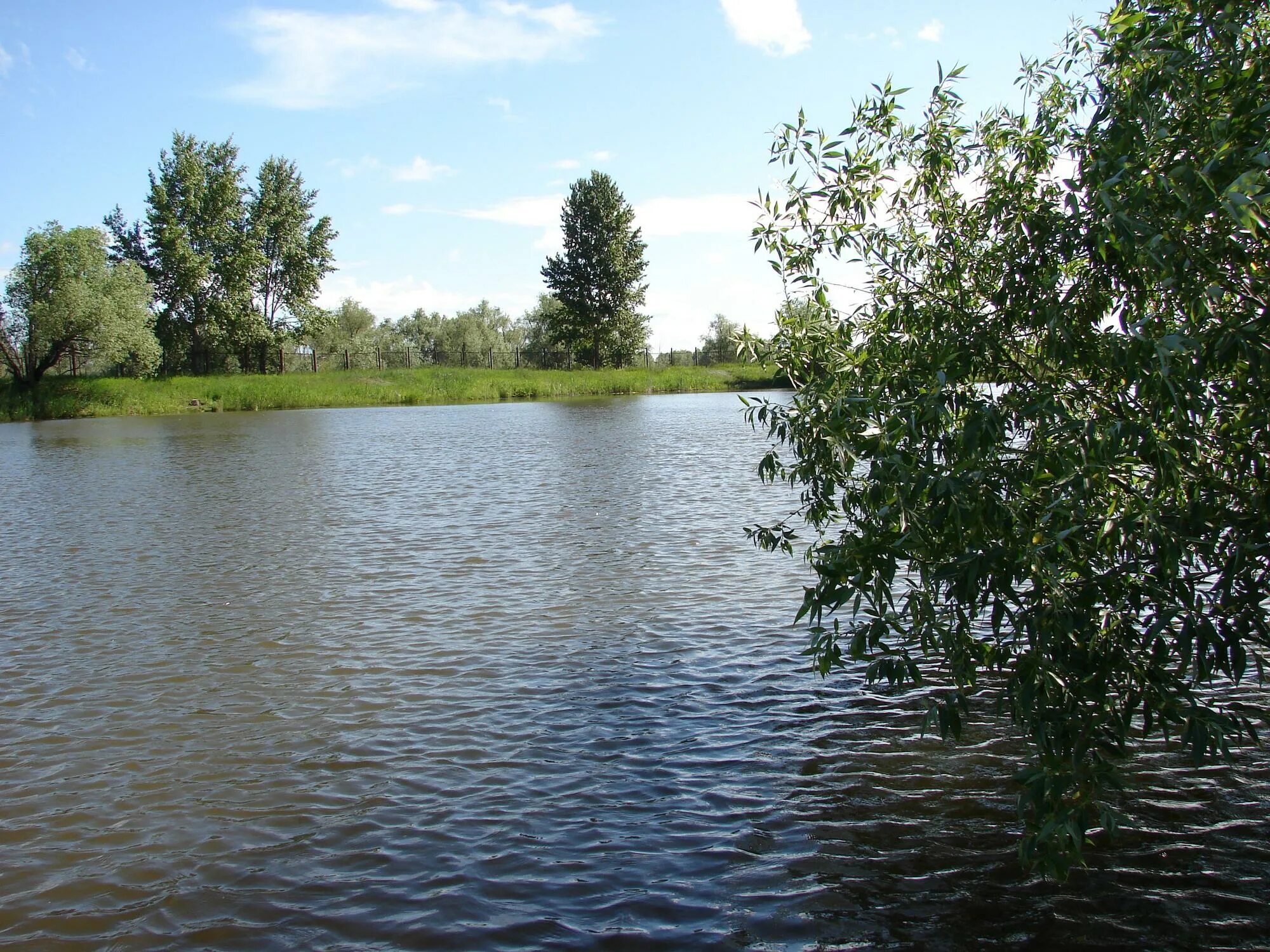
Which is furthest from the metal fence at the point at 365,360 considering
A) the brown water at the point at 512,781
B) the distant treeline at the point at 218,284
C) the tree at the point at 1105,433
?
the tree at the point at 1105,433

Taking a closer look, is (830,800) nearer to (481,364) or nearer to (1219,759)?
(1219,759)

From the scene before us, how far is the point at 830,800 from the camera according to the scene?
5.77 metres

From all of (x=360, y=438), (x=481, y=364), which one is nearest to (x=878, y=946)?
(x=360, y=438)

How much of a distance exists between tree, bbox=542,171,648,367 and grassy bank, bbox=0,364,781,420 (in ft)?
12.3

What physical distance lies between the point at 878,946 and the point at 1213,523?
2381 mm

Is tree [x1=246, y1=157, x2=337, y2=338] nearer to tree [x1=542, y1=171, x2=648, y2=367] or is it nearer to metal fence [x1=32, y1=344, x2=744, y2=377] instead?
metal fence [x1=32, y1=344, x2=744, y2=377]

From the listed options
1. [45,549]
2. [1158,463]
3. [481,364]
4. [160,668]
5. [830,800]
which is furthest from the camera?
[481,364]

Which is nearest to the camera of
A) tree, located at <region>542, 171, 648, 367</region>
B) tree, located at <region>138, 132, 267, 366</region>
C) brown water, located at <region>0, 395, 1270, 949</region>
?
brown water, located at <region>0, 395, 1270, 949</region>

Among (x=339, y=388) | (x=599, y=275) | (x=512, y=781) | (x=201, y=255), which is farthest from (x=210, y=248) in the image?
(x=512, y=781)

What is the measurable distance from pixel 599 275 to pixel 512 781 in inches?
2928

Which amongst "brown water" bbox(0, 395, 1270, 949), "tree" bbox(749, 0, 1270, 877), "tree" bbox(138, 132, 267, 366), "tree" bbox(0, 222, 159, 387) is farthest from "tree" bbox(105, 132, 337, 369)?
"tree" bbox(749, 0, 1270, 877)

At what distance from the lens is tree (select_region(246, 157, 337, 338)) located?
212 ft

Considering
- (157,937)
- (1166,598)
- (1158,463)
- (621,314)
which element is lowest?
(157,937)

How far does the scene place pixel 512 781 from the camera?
620 cm
